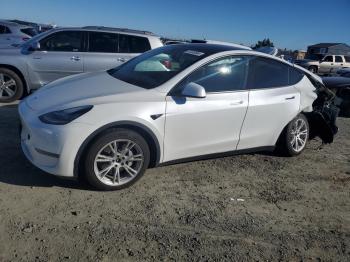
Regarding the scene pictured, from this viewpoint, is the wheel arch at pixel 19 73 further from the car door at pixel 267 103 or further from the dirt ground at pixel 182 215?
the car door at pixel 267 103

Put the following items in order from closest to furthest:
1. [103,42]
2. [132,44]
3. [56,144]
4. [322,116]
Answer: [56,144] → [322,116] → [103,42] → [132,44]

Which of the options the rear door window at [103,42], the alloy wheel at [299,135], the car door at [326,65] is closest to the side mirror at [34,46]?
the rear door window at [103,42]

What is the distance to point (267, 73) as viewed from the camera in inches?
209

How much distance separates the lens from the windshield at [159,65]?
4.62m

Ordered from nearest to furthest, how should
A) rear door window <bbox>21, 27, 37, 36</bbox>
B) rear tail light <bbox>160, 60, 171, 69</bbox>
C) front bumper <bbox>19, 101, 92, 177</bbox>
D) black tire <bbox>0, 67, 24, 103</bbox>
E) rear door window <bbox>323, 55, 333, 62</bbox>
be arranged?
front bumper <bbox>19, 101, 92, 177</bbox> → rear tail light <bbox>160, 60, 171, 69</bbox> → black tire <bbox>0, 67, 24, 103</bbox> → rear door window <bbox>21, 27, 37, 36</bbox> → rear door window <bbox>323, 55, 333, 62</bbox>

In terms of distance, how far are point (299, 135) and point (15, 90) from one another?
18.3ft

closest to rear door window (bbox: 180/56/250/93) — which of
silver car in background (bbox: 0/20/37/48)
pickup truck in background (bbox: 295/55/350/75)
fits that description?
silver car in background (bbox: 0/20/37/48)

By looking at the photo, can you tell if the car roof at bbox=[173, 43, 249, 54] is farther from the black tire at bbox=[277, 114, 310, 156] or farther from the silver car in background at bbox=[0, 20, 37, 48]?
the silver car in background at bbox=[0, 20, 37, 48]

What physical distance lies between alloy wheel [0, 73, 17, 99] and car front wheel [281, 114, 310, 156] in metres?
5.43

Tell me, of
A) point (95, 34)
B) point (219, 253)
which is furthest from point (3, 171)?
point (95, 34)

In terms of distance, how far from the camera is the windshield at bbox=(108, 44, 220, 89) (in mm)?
4617

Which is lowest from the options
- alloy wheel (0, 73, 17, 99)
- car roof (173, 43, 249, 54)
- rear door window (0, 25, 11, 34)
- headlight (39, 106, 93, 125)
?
alloy wheel (0, 73, 17, 99)

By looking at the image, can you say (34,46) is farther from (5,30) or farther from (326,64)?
(326,64)

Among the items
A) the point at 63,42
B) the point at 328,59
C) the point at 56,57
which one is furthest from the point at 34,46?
the point at 328,59
